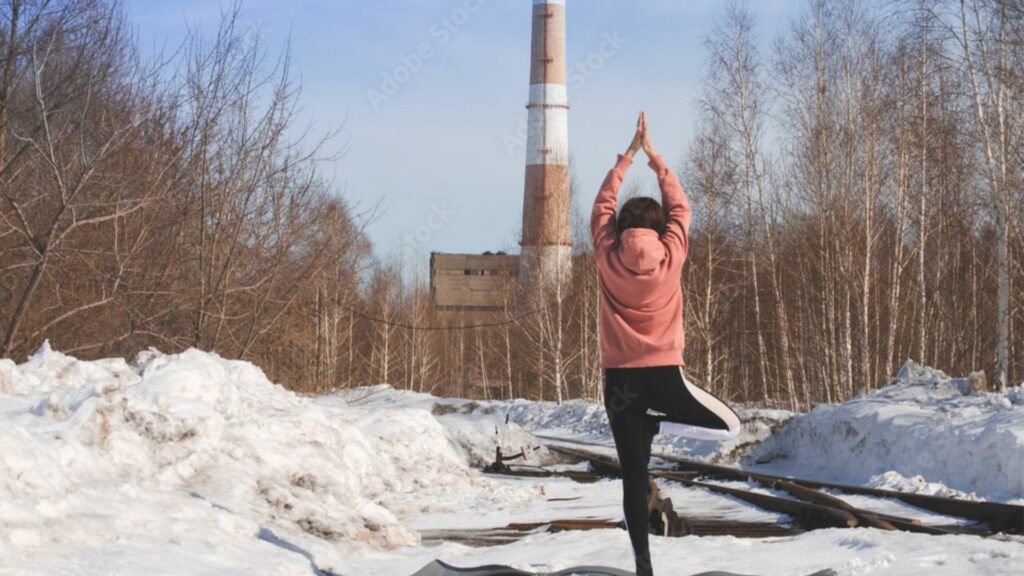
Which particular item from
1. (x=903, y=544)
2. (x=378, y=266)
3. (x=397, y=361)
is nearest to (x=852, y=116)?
(x=903, y=544)

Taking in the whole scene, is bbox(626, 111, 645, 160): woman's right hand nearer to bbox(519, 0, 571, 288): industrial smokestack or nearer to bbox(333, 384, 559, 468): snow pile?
bbox(333, 384, 559, 468): snow pile

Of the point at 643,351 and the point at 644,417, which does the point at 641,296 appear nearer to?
the point at 643,351

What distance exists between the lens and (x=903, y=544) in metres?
5.23

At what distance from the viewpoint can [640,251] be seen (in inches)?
171

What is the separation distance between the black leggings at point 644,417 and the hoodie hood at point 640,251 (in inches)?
16.7

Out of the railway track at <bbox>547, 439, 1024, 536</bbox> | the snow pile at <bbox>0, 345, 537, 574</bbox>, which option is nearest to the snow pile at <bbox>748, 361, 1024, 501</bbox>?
the railway track at <bbox>547, 439, 1024, 536</bbox>

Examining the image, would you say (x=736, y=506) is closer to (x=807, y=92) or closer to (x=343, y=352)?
(x=807, y=92)

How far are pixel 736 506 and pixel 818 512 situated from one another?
1582 millimetres

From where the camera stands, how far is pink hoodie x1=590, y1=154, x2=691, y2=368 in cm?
437

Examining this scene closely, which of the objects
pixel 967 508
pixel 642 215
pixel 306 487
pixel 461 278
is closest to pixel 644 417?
pixel 642 215

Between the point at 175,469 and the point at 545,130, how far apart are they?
45550 millimetres

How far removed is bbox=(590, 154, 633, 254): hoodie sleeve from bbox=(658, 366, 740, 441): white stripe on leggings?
70cm

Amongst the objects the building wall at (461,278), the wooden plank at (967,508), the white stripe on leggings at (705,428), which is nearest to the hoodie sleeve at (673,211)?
the white stripe on leggings at (705,428)

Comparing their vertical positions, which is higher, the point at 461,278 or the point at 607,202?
the point at 461,278
